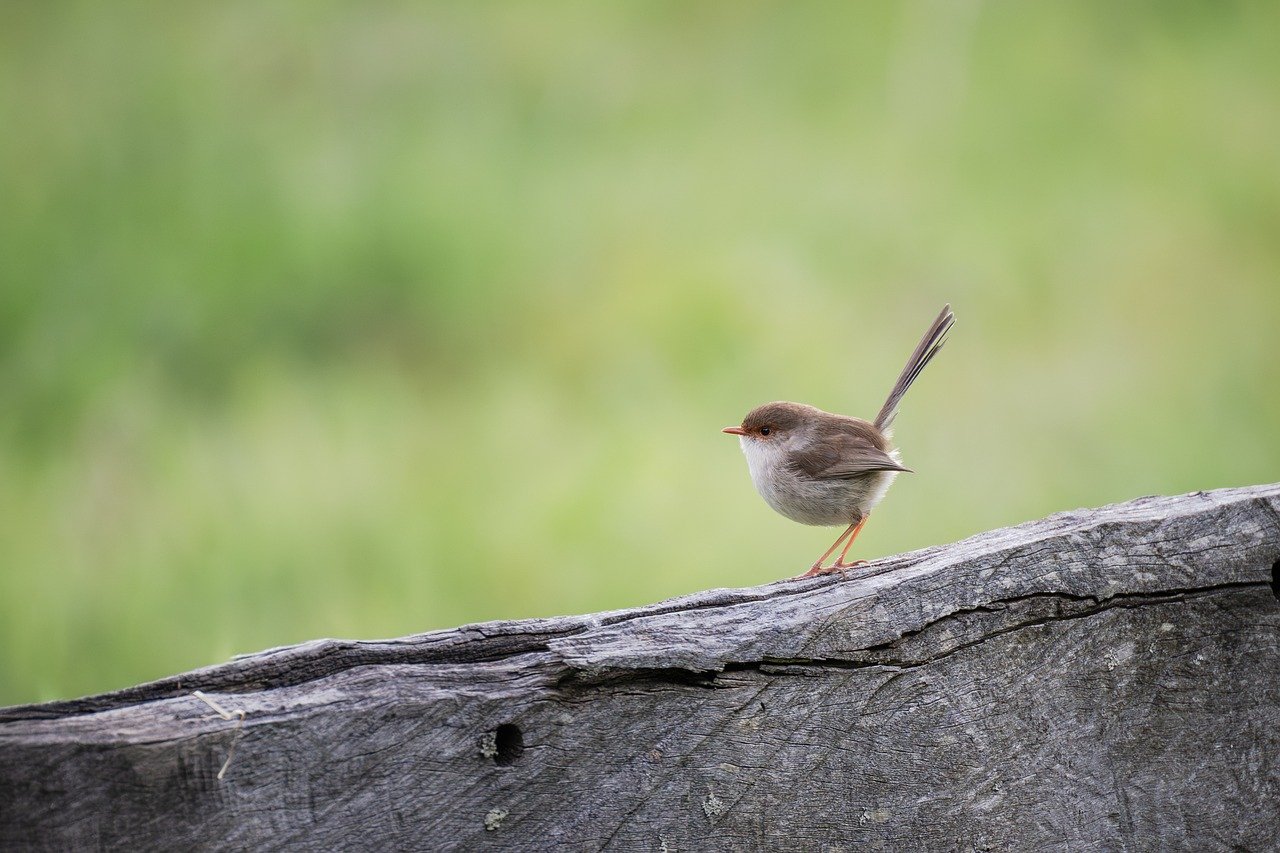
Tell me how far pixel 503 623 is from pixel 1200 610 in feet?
4.43

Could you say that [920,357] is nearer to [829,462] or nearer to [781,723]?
[829,462]

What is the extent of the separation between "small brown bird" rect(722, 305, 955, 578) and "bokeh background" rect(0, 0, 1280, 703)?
77 centimetres

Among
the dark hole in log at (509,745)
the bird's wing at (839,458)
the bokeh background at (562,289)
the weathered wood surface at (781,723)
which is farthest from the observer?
the bokeh background at (562,289)

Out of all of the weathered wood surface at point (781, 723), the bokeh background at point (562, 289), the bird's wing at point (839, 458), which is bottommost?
the weathered wood surface at point (781, 723)

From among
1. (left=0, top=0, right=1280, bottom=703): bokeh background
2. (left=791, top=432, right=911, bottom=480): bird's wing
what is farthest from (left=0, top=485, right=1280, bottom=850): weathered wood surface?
(left=0, top=0, right=1280, bottom=703): bokeh background

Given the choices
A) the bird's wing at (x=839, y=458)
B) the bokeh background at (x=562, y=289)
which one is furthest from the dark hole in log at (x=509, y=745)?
the bokeh background at (x=562, y=289)

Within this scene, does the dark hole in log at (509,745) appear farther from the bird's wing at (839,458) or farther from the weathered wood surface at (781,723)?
the bird's wing at (839,458)

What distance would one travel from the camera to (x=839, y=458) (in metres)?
3.98

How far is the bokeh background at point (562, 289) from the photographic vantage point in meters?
4.32

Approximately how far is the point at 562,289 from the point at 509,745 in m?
3.80

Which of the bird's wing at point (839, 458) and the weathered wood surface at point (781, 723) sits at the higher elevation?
the bird's wing at point (839, 458)

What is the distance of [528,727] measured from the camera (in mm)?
1775

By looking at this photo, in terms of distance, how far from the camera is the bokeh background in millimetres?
4320

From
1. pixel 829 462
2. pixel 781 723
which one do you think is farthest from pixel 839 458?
pixel 781 723
